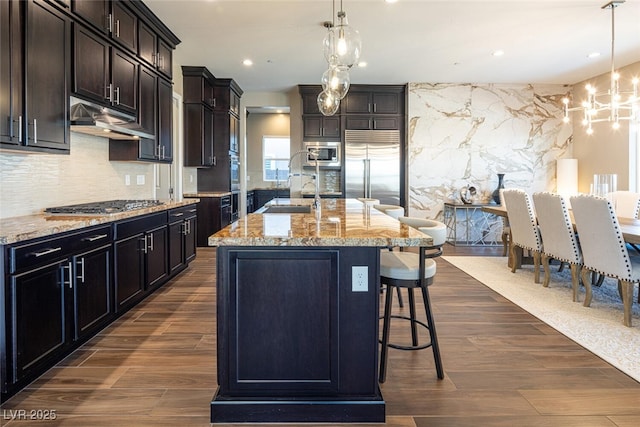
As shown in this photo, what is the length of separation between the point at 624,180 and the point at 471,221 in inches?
92.5

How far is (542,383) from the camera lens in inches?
91.1

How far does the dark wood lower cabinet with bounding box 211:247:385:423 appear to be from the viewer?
191 cm

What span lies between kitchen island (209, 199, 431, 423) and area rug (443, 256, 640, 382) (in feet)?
5.61

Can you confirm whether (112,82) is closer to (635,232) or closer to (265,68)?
(265,68)

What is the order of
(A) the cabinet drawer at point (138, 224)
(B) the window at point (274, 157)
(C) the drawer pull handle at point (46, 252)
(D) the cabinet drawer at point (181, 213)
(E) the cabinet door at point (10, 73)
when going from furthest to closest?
(B) the window at point (274, 157) < (D) the cabinet drawer at point (181, 213) < (A) the cabinet drawer at point (138, 224) < (E) the cabinet door at point (10, 73) < (C) the drawer pull handle at point (46, 252)

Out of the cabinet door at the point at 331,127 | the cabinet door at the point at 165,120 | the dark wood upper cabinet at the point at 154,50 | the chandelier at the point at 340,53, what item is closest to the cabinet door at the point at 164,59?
the dark wood upper cabinet at the point at 154,50

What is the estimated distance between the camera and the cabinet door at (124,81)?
366cm

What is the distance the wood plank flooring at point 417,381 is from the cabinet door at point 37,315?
6.7 inches

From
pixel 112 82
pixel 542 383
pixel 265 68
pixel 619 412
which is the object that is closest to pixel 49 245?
pixel 112 82

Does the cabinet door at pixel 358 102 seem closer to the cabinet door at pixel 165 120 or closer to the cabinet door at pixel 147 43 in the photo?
the cabinet door at pixel 165 120

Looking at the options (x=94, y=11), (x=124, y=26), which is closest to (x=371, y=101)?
(x=124, y=26)

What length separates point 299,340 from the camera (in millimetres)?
1931

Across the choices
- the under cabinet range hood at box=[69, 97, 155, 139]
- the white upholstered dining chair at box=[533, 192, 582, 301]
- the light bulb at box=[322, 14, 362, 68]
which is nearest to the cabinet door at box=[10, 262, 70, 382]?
the under cabinet range hood at box=[69, 97, 155, 139]

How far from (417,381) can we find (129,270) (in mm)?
2429
